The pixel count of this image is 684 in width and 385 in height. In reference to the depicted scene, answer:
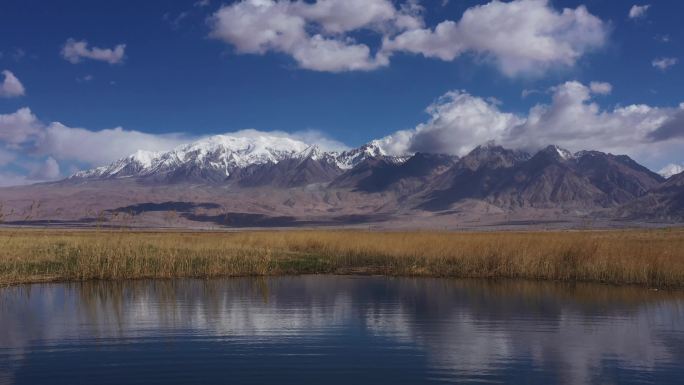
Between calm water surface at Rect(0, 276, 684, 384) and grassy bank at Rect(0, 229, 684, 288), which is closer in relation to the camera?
calm water surface at Rect(0, 276, 684, 384)

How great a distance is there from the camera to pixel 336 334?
16438mm

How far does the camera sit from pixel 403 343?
15414mm

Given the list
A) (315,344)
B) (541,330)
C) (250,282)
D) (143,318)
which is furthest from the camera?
(250,282)

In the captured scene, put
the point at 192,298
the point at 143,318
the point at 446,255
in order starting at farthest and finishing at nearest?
the point at 446,255
the point at 192,298
the point at 143,318

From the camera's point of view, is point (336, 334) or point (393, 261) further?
point (393, 261)

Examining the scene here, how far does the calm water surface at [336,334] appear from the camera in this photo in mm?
12750

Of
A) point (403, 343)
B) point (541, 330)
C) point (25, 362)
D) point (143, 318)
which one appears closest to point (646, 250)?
point (541, 330)

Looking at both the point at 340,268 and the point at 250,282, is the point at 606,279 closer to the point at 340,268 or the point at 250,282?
the point at 340,268

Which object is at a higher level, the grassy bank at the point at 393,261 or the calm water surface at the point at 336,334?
the grassy bank at the point at 393,261

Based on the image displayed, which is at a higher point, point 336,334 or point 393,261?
point 393,261

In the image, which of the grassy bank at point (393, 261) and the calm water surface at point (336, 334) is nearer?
the calm water surface at point (336, 334)

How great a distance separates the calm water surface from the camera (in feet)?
41.8

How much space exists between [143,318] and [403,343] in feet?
26.7

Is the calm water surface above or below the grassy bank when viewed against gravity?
below
